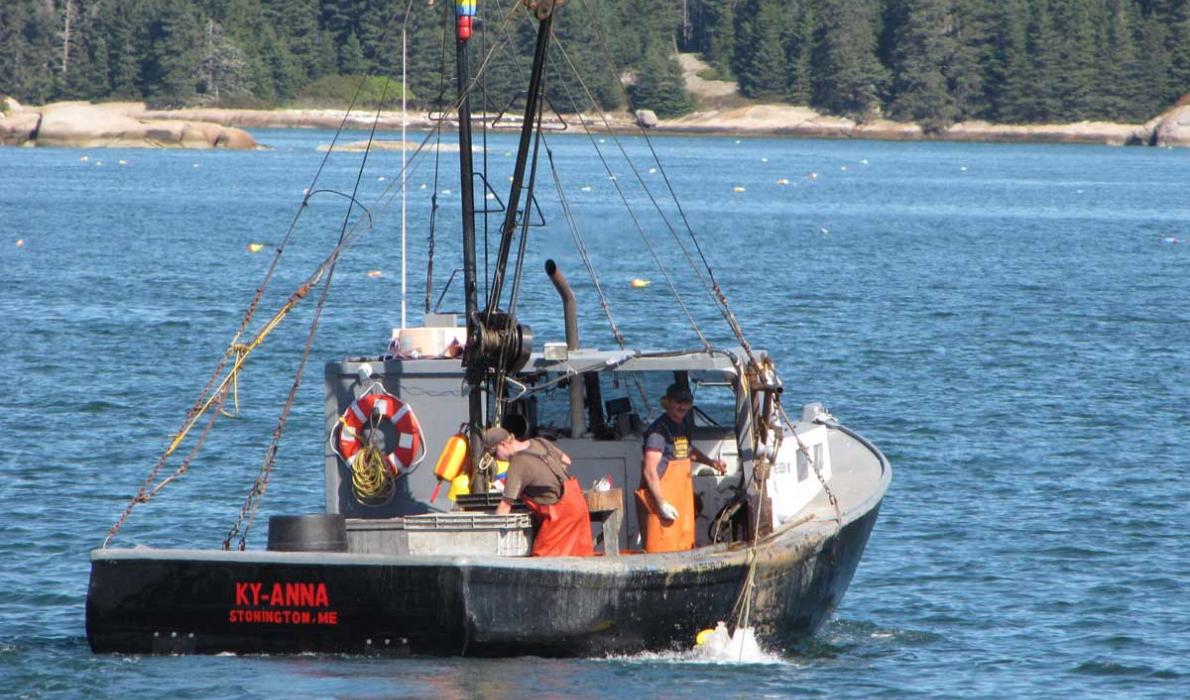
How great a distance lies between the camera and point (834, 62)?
546ft

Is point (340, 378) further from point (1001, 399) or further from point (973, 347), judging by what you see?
point (973, 347)

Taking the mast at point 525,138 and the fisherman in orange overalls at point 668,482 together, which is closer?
the fisherman in orange overalls at point 668,482

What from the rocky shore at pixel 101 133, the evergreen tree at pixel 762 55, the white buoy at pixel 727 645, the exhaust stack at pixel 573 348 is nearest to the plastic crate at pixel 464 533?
the white buoy at pixel 727 645

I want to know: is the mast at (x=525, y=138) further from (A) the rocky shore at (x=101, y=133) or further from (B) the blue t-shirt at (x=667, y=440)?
(A) the rocky shore at (x=101, y=133)

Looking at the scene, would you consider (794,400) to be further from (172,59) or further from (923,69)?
(923,69)

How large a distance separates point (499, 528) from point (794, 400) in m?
16.2

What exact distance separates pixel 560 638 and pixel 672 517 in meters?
1.29

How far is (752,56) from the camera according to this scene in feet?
565

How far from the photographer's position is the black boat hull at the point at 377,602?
40.4 ft

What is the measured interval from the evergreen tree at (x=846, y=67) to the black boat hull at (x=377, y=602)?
156620 mm

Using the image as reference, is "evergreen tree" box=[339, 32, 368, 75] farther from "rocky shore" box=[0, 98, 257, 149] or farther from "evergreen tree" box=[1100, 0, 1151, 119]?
"evergreen tree" box=[1100, 0, 1151, 119]

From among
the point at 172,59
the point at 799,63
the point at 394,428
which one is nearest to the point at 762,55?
the point at 799,63

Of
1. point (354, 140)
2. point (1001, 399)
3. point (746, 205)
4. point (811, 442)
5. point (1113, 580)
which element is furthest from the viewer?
point (354, 140)

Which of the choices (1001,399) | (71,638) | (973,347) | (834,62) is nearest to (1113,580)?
(71,638)
